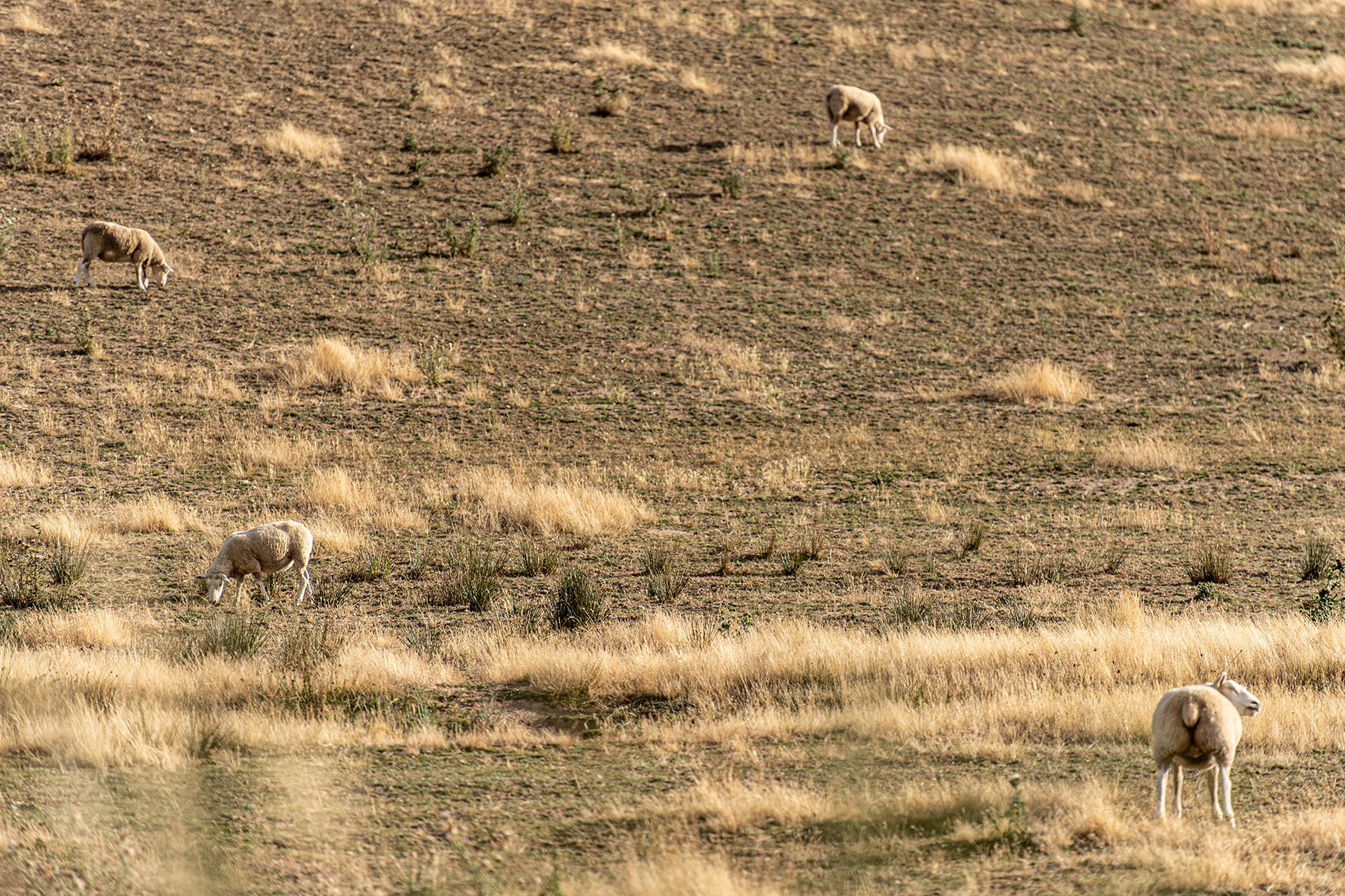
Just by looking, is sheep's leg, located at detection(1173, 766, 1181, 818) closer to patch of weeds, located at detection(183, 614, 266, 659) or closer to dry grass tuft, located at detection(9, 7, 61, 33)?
patch of weeds, located at detection(183, 614, 266, 659)

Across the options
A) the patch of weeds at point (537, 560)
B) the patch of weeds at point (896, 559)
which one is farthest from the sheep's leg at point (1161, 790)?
the patch of weeds at point (537, 560)

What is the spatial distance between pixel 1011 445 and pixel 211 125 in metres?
19.7

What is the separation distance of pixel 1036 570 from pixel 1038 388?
25.4 feet

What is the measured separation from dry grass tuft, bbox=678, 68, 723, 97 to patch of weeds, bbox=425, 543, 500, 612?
21.4 m

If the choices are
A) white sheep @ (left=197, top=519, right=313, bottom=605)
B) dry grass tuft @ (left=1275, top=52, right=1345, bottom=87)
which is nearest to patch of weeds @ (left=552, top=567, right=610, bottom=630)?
white sheep @ (left=197, top=519, right=313, bottom=605)

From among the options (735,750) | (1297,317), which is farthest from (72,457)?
(1297,317)

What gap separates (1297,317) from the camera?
25.1m

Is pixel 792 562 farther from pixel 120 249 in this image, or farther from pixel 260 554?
pixel 120 249

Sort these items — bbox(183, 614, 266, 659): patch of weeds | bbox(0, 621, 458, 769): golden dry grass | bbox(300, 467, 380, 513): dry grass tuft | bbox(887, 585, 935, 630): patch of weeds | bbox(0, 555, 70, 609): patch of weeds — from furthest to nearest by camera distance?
bbox(300, 467, 380, 513): dry grass tuft
bbox(0, 555, 70, 609): patch of weeds
bbox(887, 585, 935, 630): patch of weeds
bbox(183, 614, 266, 659): patch of weeds
bbox(0, 621, 458, 769): golden dry grass

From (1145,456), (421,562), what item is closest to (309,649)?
(421,562)

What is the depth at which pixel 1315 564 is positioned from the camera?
14.0 m

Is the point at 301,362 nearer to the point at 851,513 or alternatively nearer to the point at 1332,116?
the point at 851,513

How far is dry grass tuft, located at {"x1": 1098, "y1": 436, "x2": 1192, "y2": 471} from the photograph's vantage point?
60.3 ft

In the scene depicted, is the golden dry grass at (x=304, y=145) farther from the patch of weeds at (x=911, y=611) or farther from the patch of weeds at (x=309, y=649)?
the patch of weeds at (x=911, y=611)
